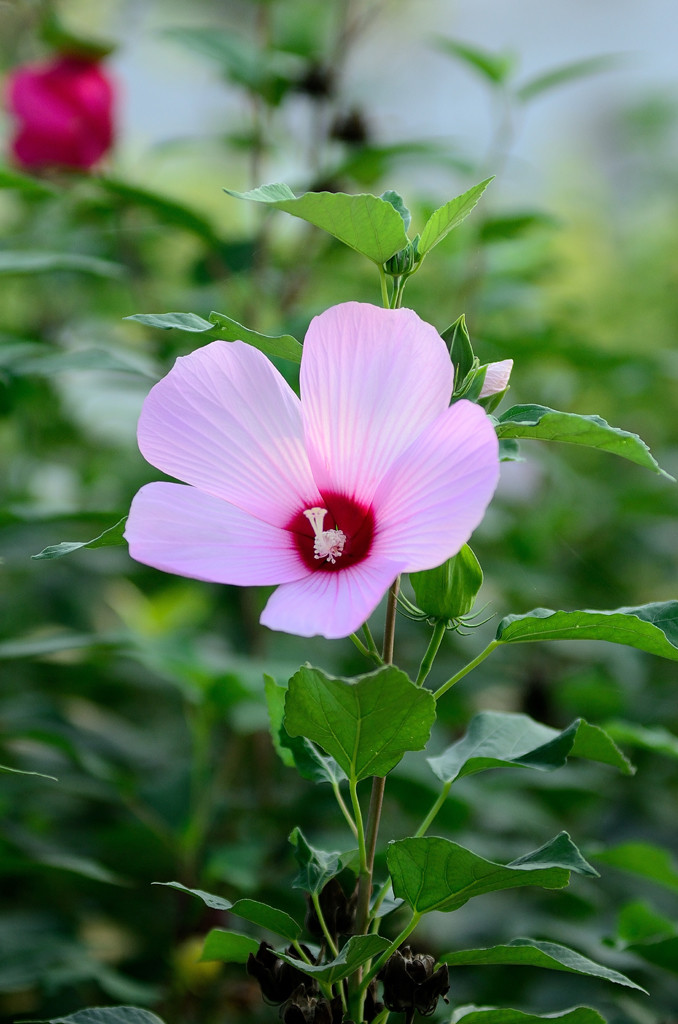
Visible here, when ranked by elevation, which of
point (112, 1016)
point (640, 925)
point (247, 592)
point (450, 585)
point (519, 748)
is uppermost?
point (450, 585)

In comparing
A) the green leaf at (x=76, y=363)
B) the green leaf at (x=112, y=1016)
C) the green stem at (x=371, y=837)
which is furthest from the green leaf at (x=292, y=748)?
the green leaf at (x=76, y=363)

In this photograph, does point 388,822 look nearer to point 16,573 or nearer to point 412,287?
point 16,573

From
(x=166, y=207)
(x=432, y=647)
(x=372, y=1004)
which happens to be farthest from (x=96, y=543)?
(x=166, y=207)

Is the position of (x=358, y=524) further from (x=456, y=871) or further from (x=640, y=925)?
(x=640, y=925)

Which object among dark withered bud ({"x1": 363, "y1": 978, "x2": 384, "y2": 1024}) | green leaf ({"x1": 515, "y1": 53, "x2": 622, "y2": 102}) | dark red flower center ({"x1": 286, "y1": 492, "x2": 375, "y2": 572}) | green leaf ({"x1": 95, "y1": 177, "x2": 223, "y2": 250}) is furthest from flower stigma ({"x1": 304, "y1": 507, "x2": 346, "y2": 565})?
green leaf ({"x1": 515, "y1": 53, "x2": 622, "y2": 102})

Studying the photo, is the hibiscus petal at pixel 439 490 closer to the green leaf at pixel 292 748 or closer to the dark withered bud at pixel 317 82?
the green leaf at pixel 292 748

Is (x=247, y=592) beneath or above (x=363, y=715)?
beneath

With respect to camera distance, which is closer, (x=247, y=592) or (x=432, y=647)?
(x=432, y=647)
